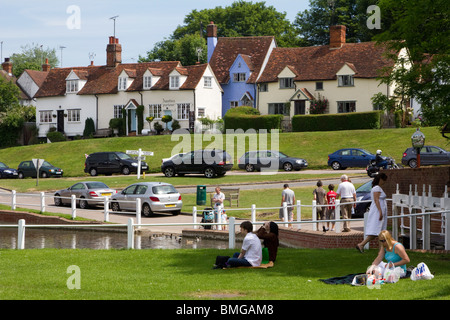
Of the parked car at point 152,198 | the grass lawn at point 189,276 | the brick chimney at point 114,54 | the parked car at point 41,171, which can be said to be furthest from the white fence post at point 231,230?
the brick chimney at point 114,54

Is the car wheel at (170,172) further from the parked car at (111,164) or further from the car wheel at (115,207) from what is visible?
the car wheel at (115,207)

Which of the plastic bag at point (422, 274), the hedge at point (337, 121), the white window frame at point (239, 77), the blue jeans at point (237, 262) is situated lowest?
the blue jeans at point (237, 262)

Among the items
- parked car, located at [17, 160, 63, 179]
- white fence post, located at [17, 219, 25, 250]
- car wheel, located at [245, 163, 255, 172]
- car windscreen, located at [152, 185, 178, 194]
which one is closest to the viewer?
white fence post, located at [17, 219, 25, 250]

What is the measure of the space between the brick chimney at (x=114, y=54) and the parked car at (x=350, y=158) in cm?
3630

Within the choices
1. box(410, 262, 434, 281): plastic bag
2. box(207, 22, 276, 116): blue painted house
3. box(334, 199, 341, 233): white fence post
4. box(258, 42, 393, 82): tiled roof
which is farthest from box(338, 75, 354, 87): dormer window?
box(410, 262, 434, 281): plastic bag

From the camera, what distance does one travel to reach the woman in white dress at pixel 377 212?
15.4 metres

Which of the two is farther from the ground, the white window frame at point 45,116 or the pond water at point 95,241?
the white window frame at point 45,116

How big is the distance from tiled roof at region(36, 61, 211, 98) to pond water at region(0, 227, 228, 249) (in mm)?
41511

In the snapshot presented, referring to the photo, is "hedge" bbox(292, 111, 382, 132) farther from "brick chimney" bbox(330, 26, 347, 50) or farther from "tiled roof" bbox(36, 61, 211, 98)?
"tiled roof" bbox(36, 61, 211, 98)

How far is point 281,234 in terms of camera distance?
74.1 feet

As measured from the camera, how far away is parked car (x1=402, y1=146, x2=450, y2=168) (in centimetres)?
4072

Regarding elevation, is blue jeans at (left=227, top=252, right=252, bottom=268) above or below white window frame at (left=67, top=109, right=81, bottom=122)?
below

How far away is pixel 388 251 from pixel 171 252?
612 centimetres

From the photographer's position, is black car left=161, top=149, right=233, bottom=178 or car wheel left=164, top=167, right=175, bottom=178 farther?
car wheel left=164, top=167, right=175, bottom=178
